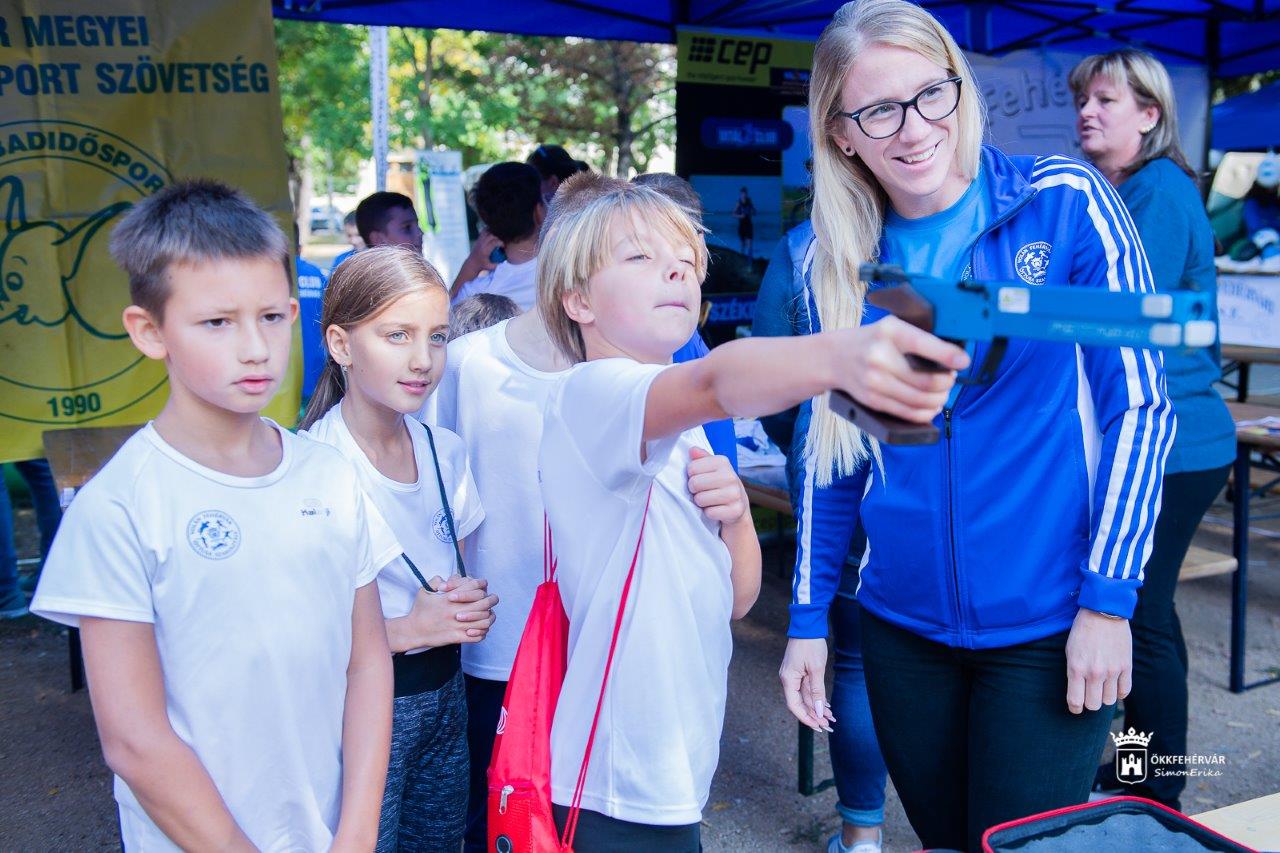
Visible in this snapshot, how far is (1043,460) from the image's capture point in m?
1.64

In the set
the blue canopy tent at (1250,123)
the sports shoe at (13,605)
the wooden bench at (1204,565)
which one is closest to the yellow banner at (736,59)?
the wooden bench at (1204,565)

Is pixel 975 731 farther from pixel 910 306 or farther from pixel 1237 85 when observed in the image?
pixel 1237 85

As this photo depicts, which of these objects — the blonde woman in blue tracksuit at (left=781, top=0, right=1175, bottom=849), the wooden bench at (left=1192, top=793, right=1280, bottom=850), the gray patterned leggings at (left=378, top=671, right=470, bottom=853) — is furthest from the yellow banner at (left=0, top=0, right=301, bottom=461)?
the wooden bench at (left=1192, top=793, right=1280, bottom=850)

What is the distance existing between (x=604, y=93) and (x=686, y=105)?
812 cm

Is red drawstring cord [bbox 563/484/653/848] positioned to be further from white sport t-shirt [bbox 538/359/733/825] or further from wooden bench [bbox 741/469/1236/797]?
wooden bench [bbox 741/469/1236/797]

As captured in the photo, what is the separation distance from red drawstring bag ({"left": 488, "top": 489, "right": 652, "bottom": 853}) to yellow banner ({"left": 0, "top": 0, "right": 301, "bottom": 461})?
3.41m

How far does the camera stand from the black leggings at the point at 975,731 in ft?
5.51

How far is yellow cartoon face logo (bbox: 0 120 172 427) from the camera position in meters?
4.30

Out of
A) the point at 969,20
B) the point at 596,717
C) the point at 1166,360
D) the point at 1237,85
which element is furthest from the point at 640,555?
the point at 1237,85

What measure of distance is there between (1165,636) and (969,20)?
209 inches

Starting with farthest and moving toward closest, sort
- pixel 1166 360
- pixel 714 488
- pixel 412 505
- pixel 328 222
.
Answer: pixel 328 222, pixel 1166 360, pixel 412 505, pixel 714 488

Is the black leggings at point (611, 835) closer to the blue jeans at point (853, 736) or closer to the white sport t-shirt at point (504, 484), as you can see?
the white sport t-shirt at point (504, 484)

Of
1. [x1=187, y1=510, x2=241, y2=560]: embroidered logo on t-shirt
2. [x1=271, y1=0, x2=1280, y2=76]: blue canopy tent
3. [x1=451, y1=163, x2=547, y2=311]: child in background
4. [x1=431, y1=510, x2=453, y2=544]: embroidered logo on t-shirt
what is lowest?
[x1=431, y1=510, x2=453, y2=544]: embroidered logo on t-shirt

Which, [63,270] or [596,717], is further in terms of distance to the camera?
[63,270]
